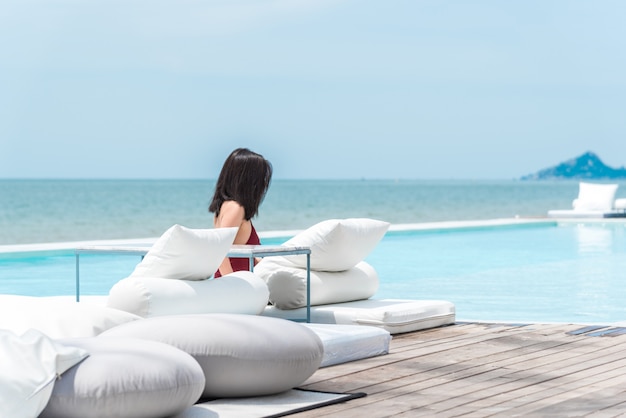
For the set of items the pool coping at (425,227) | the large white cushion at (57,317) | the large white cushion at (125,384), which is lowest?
the pool coping at (425,227)

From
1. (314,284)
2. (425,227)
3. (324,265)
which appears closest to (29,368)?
(314,284)

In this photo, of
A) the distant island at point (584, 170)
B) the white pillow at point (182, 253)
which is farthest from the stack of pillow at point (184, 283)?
the distant island at point (584, 170)

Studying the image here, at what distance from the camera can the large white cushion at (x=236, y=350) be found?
3855mm

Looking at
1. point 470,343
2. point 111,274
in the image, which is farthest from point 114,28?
point 470,343

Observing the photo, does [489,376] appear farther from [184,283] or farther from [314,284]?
[314,284]

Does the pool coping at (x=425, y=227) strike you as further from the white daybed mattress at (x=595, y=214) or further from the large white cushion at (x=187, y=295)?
the large white cushion at (x=187, y=295)

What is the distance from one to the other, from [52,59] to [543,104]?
25.5 meters

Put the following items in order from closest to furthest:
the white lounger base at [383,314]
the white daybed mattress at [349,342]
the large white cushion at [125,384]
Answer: the large white cushion at [125,384], the white daybed mattress at [349,342], the white lounger base at [383,314]

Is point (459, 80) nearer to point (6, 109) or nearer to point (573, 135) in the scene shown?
point (573, 135)

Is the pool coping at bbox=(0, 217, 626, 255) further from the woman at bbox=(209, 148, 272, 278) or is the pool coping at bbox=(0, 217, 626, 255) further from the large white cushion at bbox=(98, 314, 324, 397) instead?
the large white cushion at bbox=(98, 314, 324, 397)

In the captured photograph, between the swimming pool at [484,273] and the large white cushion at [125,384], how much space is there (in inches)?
167

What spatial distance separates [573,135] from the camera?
6197 centimetres

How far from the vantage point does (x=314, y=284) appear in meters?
5.79

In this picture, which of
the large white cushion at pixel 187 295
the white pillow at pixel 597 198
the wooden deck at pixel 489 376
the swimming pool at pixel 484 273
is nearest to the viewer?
the wooden deck at pixel 489 376
